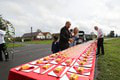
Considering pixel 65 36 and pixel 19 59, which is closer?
pixel 65 36

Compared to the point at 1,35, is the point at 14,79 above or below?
below

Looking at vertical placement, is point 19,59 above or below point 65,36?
below

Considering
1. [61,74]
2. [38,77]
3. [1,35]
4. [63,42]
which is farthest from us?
[1,35]

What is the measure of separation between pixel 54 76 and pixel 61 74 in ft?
0.32

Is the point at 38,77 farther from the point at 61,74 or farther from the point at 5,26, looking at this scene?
the point at 5,26

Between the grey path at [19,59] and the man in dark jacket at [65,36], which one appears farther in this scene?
the man in dark jacket at [65,36]

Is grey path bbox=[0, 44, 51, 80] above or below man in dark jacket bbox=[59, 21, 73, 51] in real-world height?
below

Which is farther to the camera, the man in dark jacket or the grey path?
the man in dark jacket

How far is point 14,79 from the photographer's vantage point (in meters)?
1.32

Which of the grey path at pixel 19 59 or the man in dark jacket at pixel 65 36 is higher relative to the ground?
the man in dark jacket at pixel 65 36

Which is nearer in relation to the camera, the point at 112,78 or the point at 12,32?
→ the point at 112,78

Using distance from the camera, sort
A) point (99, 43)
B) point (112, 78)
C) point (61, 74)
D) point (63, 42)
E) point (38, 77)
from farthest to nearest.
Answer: point (99, 43) → point (63, 42) → point (112, 78) → point (61, 74) → point (38, 77)

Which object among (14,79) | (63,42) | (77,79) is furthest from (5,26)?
(77,79)

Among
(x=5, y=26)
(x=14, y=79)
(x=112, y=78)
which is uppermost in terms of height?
(x=5, y=26)
